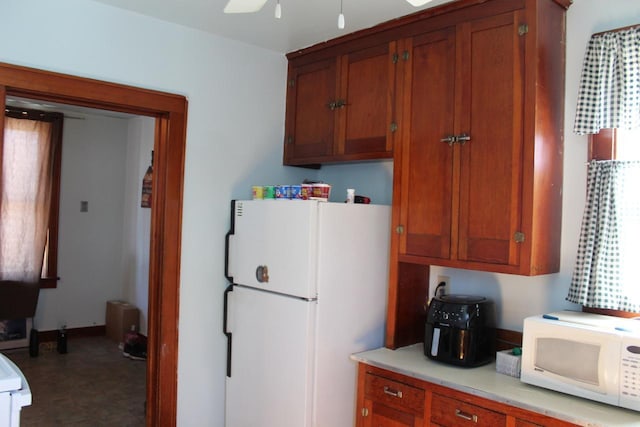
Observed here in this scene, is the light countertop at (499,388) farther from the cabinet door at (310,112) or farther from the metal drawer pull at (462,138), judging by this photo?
the cabinet door at (310,112)

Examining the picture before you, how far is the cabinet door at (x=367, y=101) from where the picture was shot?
277cm

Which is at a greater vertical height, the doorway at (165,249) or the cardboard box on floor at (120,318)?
the doorway at (165,249)

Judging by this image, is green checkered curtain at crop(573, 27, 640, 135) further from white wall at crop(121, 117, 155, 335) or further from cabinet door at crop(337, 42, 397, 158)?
white wall at crop(121, 117, 155, 335)

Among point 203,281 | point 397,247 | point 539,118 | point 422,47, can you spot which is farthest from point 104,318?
point 539,118

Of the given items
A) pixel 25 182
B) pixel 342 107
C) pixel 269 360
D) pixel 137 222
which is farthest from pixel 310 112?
pixel 25 182

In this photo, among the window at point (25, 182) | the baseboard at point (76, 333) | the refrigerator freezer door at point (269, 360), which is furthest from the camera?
the baseboard at point (76, 333)

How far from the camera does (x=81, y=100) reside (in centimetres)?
262

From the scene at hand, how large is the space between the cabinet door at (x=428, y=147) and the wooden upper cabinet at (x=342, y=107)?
140 millimetres

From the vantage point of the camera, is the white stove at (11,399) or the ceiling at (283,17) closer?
the white stove at (11,399)

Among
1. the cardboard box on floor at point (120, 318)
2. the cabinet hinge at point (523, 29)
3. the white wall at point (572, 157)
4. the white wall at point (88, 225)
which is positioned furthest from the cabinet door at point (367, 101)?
the white wall at point (88, 225)

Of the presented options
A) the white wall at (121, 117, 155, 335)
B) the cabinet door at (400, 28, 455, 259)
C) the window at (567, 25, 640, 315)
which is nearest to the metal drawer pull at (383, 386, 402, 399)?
the cabinet door at (400, 28, 455, 259)

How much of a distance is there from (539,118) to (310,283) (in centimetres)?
126

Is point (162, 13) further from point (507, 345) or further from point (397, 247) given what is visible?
point (507, 345)

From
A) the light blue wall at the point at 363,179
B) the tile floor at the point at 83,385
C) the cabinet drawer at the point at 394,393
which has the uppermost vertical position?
the light blue wall at the point at 363,179
